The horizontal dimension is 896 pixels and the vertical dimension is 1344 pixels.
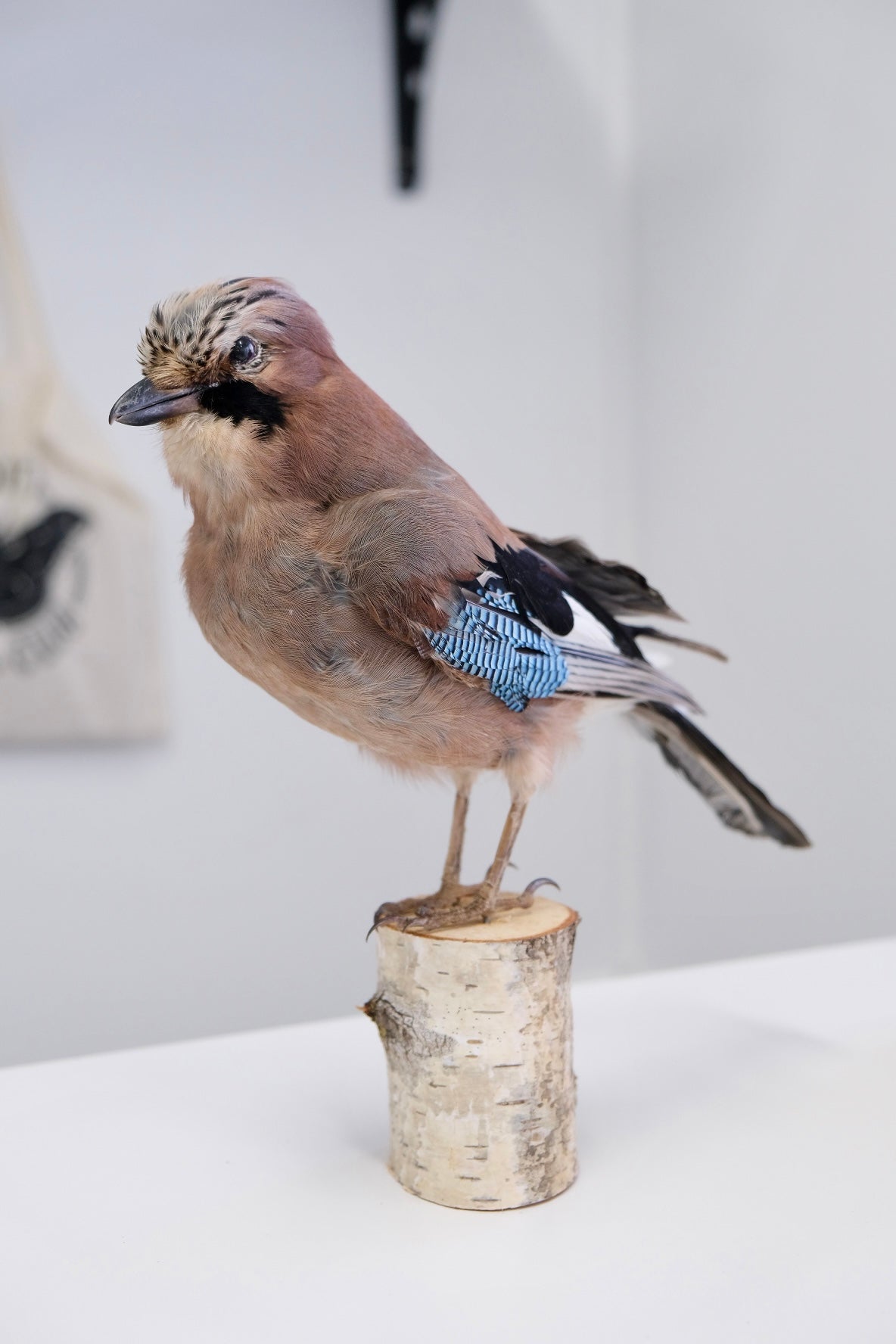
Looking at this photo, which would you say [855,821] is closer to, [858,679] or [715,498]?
[858,679]

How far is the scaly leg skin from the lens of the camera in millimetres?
1338

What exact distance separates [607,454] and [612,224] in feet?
1.70

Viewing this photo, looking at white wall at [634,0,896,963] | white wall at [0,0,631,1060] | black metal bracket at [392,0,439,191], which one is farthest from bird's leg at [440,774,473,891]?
black metal bracket at [392,0,439,191]

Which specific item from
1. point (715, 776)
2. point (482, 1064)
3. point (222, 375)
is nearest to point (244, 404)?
point (222, 375)

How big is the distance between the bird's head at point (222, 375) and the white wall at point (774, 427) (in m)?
1.40

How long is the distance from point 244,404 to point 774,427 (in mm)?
1566

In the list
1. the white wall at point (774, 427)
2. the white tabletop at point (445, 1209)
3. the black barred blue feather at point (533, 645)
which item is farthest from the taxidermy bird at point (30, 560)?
the white wall at point (774, 427)

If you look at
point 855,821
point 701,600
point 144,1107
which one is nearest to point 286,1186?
point 144,1107

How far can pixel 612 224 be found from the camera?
2750mm

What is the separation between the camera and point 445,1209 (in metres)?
1.28

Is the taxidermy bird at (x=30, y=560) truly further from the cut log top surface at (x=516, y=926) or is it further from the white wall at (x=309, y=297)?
the cut log top surface at (x=516, y=926)

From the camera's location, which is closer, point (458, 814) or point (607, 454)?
point (458, 814)

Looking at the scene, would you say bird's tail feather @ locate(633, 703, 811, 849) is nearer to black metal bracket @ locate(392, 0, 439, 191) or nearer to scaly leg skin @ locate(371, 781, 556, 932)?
scaly leg skin @ locate(371, 781, 556, 932)

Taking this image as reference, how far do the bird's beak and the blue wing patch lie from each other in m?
0.31
